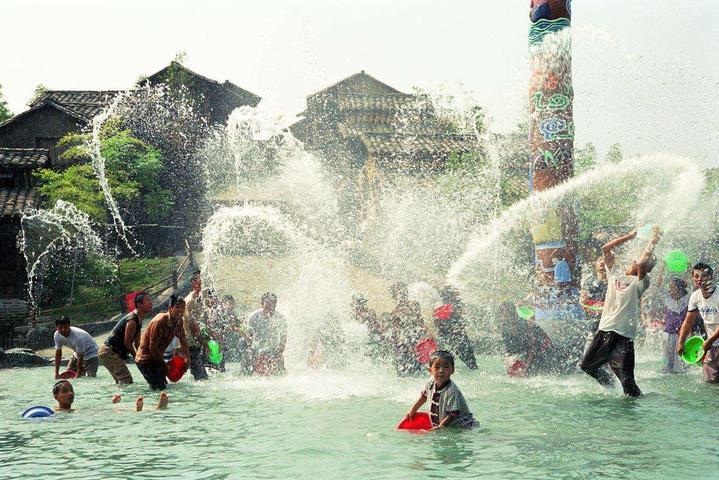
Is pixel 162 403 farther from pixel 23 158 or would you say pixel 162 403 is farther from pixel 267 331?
pixel 23 158

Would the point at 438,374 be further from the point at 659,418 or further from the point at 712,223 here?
the point at 712,223

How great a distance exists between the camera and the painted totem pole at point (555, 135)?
645 inches

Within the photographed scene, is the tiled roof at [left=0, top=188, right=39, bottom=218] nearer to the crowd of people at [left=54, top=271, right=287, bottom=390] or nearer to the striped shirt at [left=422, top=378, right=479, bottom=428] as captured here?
the crowd of people at [left=54, top=271, right=287, bottom=390]

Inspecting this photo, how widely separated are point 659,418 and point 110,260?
87.4 ft

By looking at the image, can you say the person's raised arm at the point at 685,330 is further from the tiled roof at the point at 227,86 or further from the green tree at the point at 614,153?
the tiled roof at the point at 227,86

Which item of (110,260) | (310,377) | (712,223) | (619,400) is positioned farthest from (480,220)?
(619,400)

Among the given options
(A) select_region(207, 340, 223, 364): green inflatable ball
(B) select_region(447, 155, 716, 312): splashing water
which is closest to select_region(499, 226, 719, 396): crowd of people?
(B) select_region(447, 155, 716, 312): splashing water

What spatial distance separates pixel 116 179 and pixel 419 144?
13.6 metres

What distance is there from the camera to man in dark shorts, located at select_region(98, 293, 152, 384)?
1299cm

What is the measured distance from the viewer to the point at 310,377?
572 inches

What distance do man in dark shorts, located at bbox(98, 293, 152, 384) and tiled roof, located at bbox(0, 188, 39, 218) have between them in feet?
62.0

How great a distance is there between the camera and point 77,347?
51.4ft

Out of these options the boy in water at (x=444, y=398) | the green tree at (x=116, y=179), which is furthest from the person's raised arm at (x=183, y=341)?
the green tree at (x=116, y=179)

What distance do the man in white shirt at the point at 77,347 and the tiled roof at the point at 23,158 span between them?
20147 mm
